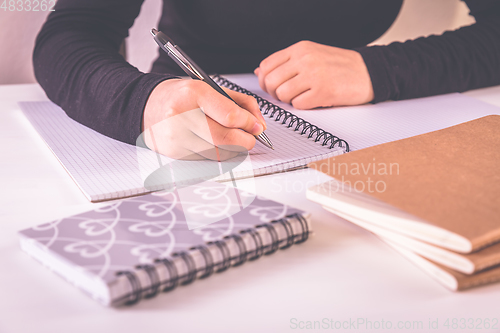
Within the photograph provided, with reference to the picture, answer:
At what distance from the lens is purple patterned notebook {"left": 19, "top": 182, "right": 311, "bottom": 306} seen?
1.10 ft

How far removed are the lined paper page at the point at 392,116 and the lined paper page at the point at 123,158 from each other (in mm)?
87

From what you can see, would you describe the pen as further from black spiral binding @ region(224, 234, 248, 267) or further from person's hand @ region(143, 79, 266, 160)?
black spiral binding @ region(224, 234, 248, 267)

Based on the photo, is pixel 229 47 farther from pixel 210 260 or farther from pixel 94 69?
pixel 210 260

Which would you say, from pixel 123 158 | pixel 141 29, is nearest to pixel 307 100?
pixel 123 158

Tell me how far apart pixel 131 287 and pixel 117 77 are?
49cm

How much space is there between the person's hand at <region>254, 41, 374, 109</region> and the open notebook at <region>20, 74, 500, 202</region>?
2 cm

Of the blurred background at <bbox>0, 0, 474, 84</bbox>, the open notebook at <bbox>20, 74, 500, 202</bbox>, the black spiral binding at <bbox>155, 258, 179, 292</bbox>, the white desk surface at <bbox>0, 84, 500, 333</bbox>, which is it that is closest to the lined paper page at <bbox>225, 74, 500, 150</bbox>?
the open notebook at <bbox>20, 74, 500, 202</bbox>

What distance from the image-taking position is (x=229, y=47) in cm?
122

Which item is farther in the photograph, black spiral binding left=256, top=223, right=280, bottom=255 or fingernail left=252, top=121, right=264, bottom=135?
fingernail left=252, top=121, right=264, bottom=135

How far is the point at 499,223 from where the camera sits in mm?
363

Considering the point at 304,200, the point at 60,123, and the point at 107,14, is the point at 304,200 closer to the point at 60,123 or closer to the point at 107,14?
the point at 60,123

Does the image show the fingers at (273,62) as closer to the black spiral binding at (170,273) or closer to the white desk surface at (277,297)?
the white desk surface at (277,297)

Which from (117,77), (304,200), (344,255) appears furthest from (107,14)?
(344,255)

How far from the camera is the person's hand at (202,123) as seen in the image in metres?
0.59
